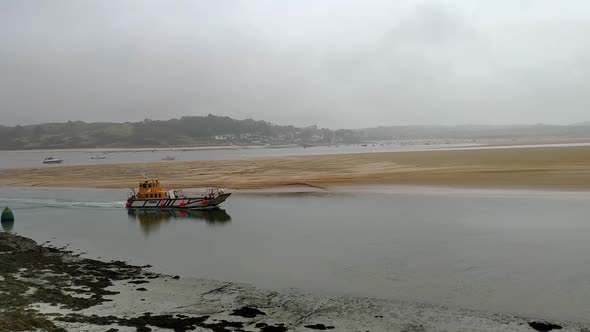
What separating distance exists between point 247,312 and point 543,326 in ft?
21.2

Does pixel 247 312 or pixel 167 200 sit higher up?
pixel 167 200

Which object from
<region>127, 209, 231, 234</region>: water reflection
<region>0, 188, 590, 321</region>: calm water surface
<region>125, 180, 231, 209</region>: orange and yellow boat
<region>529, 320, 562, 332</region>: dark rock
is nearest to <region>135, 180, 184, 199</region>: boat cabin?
<region>125, 180, 231, 209</region>: orange and yellow boat

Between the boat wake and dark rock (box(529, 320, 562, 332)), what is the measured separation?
28843mm

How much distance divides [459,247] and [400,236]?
110 inches

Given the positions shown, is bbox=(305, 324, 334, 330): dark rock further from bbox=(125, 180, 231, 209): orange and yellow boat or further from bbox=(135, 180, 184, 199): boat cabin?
bbox=(135, 180, 184, 199): boat cabin

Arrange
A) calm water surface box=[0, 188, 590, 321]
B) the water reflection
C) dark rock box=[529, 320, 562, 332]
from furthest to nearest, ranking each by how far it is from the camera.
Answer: the water reflection
calm water surface box=[0, 188, 590, 321]
dark rock box=[529, 320, 562, 332]

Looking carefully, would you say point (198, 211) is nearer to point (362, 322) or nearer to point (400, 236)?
point (400, 236)

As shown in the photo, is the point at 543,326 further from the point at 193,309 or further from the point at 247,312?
the point at 193,309

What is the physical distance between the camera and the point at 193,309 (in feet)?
38.3

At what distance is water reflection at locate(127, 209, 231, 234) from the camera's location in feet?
87.0

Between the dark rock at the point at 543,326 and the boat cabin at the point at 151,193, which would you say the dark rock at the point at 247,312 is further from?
the boat cabin at the point at 151,193

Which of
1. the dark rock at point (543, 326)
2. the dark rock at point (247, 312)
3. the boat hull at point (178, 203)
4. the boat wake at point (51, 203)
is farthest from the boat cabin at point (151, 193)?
the dark rock at point (543, 326)

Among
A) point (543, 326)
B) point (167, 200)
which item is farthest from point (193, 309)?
point (167, 200)

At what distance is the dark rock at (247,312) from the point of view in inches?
441
